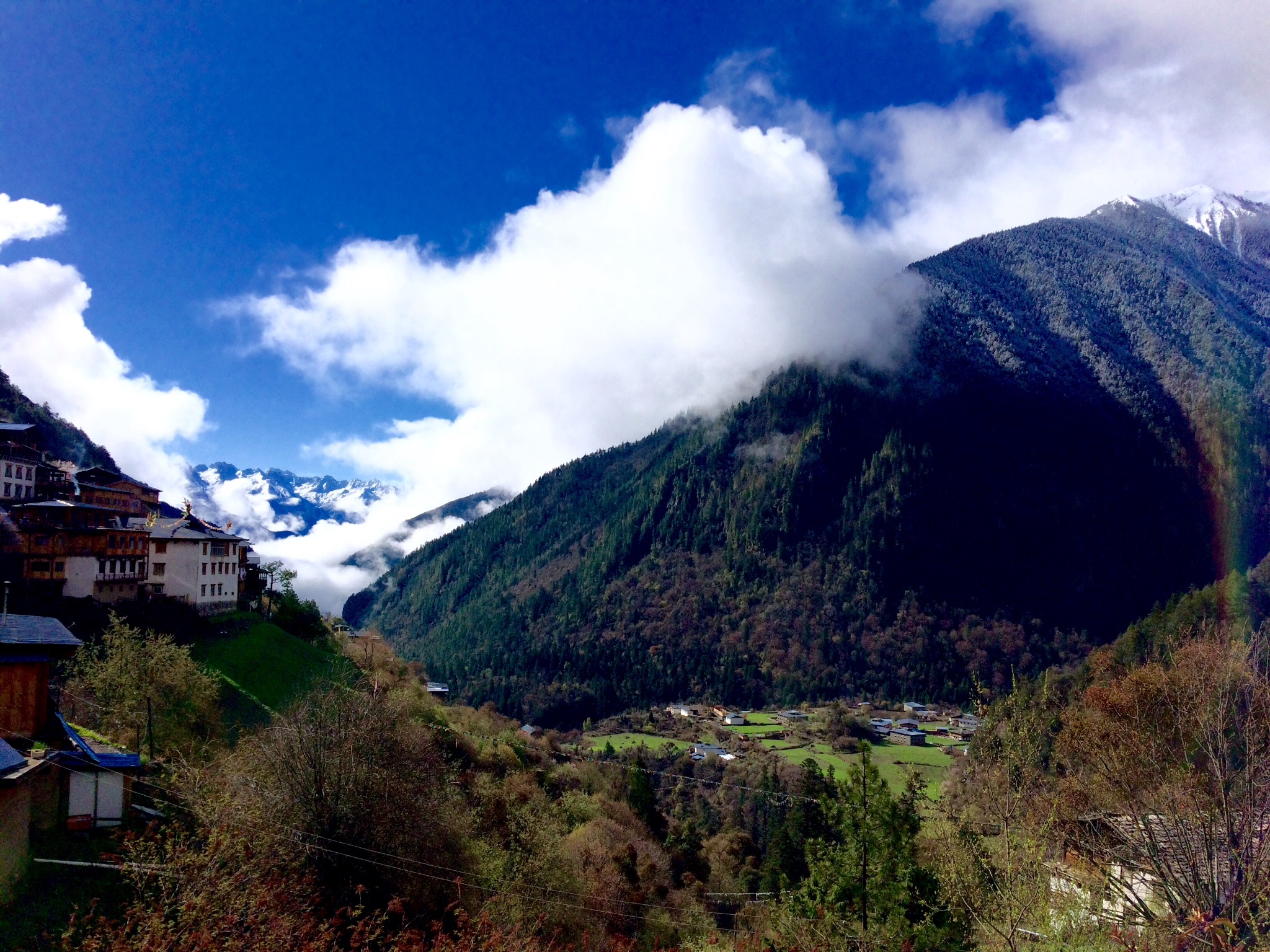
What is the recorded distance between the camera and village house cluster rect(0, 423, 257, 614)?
43.4 m

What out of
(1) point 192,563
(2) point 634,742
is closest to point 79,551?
(1) point 192,563

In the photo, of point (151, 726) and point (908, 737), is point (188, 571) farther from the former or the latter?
point (908, 737)

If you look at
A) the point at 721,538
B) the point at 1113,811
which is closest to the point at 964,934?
the point at 1113,811

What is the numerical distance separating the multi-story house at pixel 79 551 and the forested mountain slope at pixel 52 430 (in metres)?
54.7

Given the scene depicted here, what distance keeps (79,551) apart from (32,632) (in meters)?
28.0

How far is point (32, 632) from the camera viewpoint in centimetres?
2200

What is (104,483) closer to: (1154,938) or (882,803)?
(882,803)

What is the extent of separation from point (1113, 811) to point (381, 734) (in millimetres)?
24893

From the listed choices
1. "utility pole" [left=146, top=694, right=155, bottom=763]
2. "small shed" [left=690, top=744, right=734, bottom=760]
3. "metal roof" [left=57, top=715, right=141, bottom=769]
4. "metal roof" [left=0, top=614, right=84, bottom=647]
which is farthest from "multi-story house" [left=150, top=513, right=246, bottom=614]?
"small shed" [left=690, top=744, right=734, bottom=760]

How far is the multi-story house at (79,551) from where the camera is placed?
4331 cm

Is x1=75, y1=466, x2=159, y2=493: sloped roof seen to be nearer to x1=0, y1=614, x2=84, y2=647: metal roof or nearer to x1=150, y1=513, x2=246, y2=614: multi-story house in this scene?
x1=150, y1=513, x2=246, y2=614: multi-story house

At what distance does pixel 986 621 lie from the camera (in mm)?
A: 157125

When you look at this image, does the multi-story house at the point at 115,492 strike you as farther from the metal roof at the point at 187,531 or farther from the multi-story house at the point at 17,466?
the metal roof at the point at 187,531

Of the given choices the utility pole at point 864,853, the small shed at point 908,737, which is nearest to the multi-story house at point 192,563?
the utility pole at point 864,853
